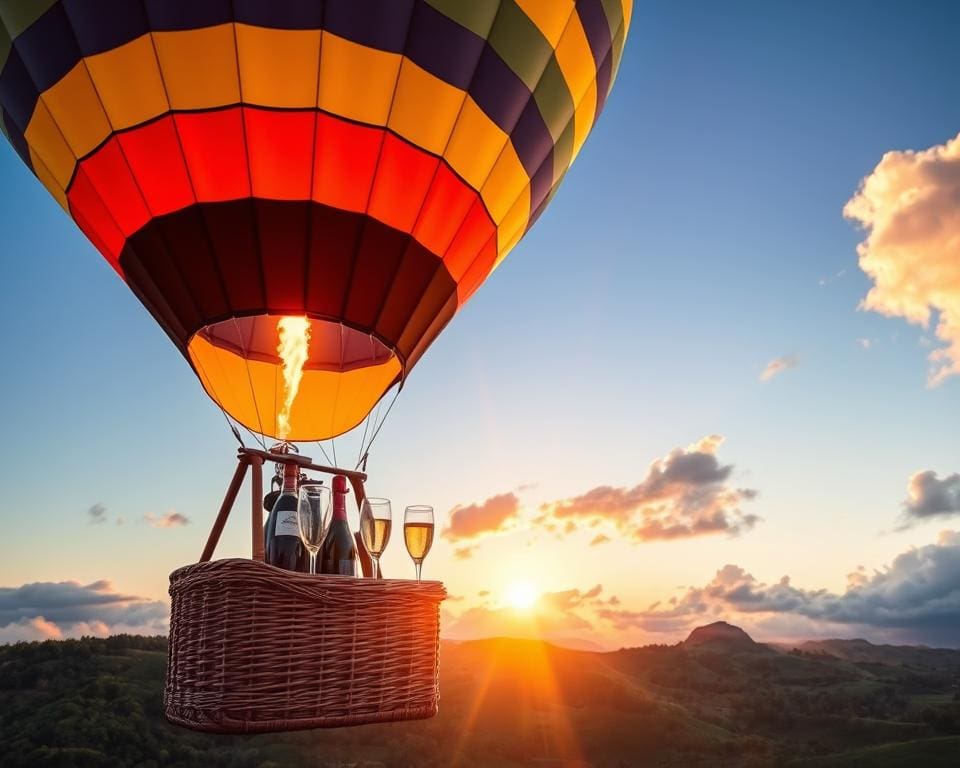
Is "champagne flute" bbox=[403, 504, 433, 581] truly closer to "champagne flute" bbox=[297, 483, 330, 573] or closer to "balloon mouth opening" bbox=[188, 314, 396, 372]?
"champagne flute" bbox=[297, 483, 330, 573]

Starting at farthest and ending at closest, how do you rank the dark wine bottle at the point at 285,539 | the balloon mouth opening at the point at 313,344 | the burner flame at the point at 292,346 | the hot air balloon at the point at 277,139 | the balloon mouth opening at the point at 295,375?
the balloon mouth opening at the point at 313,344 → the balloon mouth opening at the point at 295,375 → the burner flame at the point at 292,346 → the hot air balloon at the point at 277,139 → the dark wine bottle at the point at 285,539

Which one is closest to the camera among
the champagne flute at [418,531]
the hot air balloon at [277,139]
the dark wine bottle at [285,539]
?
the dark wine bottle at [285,539]

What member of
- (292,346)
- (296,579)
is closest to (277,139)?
(292,346)

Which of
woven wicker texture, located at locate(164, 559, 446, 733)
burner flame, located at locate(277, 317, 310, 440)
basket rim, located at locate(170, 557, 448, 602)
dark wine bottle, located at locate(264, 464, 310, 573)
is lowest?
woven wicker texture, located at locate(164, 559, 446, 733)

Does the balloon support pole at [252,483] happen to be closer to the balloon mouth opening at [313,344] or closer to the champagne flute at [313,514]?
the champagne flute at [313,514]

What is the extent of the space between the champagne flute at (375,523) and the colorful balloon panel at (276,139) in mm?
1450

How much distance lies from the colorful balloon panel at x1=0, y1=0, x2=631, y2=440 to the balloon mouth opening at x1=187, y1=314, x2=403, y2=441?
20.5 inches

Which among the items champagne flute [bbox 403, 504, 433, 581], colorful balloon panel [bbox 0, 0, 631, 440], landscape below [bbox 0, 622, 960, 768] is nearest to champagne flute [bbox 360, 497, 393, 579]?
champagne flute [bbox 403, 504, 433, 581]

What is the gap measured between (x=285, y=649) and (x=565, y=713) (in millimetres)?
98940

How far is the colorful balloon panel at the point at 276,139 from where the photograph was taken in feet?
12.7

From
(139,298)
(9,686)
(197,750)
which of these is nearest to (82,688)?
(9,686)

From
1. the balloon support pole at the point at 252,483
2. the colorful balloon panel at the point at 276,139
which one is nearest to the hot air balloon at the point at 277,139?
the colorful balloon panel at the point at 276,139

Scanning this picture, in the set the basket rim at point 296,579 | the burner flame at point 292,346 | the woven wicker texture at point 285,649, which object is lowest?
the woven wicker texture at point 285,649

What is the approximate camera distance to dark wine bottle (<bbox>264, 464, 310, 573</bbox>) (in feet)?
9.29
